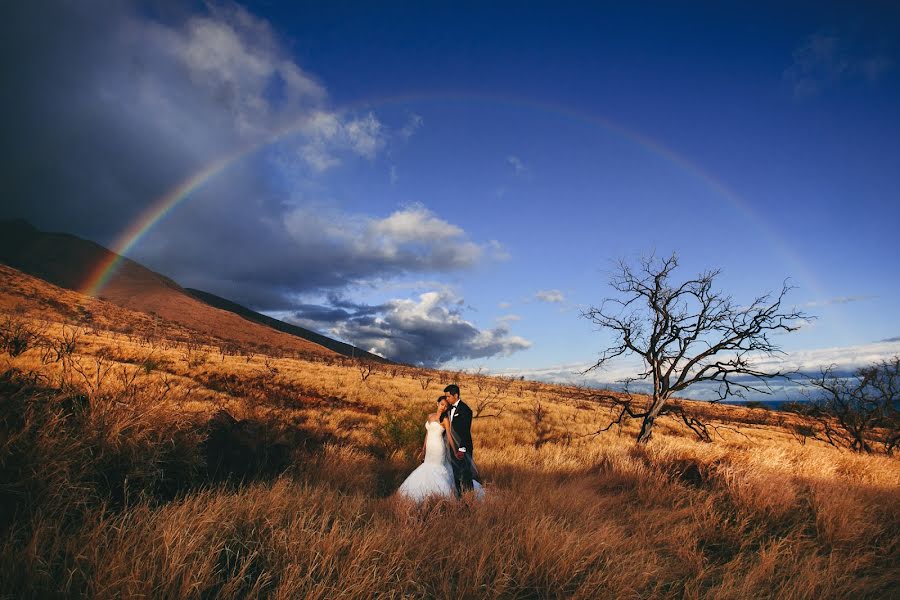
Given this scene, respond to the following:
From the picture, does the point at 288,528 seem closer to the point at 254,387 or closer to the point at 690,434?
the point at 254,387

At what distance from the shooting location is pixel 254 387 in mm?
18219

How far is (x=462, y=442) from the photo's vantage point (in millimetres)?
7551

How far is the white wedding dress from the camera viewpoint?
637 centimetres

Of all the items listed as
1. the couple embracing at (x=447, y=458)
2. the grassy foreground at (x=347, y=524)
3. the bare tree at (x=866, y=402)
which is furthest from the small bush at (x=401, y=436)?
the bare tree at (x=866, y=402)

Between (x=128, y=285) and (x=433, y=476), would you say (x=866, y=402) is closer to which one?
(x=433, y=476)

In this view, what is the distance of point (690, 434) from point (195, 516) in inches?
1160

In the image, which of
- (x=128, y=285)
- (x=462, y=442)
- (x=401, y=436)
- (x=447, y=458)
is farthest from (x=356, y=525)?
(x=128, y=285)

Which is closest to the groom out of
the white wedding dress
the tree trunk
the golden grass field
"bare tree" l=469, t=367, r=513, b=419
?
the white wedding dress

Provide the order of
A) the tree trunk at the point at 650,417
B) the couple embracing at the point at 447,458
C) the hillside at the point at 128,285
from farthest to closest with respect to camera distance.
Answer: the hillside at the point at 128,285 < the tree trunk at the point at 650,417 < the couple embracing at the point at 447,458

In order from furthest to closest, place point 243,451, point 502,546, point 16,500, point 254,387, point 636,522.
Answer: point 254,387, point 243,451, point 636,522, point 502,546, point 16,500

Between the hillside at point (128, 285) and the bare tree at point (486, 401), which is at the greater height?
the hillside at point (128, 285)

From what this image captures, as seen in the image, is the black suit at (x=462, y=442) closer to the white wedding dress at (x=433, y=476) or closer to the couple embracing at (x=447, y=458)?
the couple embracing at (x=447, y=458)

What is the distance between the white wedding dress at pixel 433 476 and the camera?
6.37 m

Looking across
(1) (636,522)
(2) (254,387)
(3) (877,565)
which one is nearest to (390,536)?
(1) (636,522)
